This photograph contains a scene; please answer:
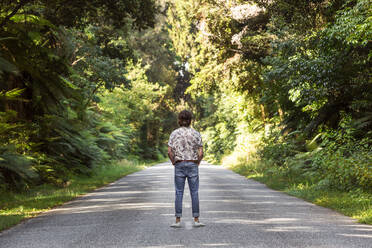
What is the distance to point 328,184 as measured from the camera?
42.1 ft

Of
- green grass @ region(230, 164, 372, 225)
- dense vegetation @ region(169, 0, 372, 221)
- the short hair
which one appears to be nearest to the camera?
the short hair

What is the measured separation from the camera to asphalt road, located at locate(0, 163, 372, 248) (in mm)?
6547

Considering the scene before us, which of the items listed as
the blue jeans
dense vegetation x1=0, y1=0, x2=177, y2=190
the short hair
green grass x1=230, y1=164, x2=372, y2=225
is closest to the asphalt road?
green grass x1=230, y1=164, x2=372, y2=225

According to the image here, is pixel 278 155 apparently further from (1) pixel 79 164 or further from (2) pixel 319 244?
(2) pixel 319 244

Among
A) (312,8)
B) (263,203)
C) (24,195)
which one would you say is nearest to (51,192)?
(24,195)

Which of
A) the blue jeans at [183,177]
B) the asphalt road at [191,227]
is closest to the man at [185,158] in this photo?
the blue jeans at [183,177]

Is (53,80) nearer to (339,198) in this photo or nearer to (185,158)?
(185,158)

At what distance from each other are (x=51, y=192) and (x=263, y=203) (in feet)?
22.3

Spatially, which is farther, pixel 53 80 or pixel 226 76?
pixel 226 76

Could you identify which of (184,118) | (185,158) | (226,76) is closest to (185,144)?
(185,158)

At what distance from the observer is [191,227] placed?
25.5 feet

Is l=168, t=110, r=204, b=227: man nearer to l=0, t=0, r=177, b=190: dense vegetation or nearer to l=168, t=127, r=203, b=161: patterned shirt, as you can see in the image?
l=168, t=127, r=203, b=161: patterned shirt

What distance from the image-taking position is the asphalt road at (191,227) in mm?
6547

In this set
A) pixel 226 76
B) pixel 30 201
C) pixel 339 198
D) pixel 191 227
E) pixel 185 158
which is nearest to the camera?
pixel 191 227
